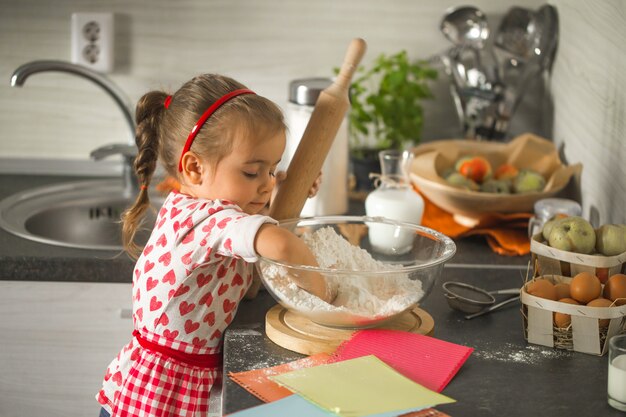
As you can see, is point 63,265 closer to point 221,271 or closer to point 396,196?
point 221,271

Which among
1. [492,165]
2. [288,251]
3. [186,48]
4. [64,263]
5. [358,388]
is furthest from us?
[186,48]

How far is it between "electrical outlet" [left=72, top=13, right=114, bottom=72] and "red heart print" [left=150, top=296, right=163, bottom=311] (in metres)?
1.08

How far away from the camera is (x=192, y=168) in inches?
50.3

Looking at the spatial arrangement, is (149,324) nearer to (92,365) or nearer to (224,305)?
(224,305)

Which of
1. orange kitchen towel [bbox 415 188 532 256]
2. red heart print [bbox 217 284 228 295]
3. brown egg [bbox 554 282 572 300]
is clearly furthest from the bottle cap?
brown egg [bbox 554 282 572 300]

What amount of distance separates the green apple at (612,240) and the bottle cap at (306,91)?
2.36 ft

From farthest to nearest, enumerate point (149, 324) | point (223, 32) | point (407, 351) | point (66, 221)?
point (223, 32) < point (66, 221) < point (149, 324) < point (407, 351)

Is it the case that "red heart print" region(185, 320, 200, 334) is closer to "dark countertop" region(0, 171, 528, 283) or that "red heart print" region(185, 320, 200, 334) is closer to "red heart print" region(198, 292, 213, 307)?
"red heart print" region(198, 292, 213, 307)

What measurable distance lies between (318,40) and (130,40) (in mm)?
483

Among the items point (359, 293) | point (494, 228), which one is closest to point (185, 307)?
point (359, 293)

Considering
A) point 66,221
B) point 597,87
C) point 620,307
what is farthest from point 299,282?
point 66,221

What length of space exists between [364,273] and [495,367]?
8.6 inches

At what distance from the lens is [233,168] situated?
1.25m

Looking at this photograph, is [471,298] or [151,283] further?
[471,298]
